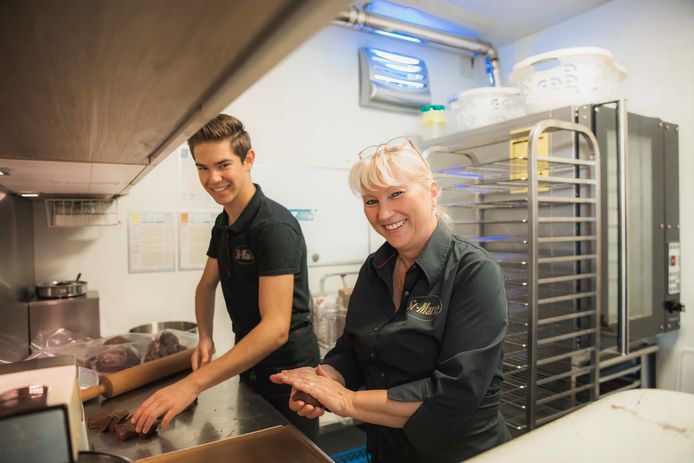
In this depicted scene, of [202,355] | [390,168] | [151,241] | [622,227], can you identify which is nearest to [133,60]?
[390,168]

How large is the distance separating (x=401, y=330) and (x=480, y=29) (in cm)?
257

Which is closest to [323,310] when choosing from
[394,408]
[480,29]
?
[394,408]

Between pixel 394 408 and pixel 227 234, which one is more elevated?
pixel 227 234

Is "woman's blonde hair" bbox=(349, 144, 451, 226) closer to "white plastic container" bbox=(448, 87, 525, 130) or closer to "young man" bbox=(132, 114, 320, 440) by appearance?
"young man" bbox=(132, 114, 320, 440)

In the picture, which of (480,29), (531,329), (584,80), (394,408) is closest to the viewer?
(394,408)

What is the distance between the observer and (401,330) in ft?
3.99

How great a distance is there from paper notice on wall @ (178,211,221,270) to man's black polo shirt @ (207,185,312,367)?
858 millimetres

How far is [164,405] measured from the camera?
3.79 ft

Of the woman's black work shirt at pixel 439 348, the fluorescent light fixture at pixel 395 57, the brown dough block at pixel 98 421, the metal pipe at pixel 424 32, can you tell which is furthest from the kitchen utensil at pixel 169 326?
the fluorescent light fixture at pixel 395 57

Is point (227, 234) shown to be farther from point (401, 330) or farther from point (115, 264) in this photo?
point (115, 264)

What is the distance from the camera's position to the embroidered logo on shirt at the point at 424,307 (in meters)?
1.20

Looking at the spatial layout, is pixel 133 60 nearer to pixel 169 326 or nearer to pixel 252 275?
pixel 252 275

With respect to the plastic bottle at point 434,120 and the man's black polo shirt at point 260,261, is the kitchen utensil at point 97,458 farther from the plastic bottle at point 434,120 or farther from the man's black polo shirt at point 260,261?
the plastic bottle at point 434,120

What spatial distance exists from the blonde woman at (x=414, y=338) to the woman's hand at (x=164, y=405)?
0.77 ft
